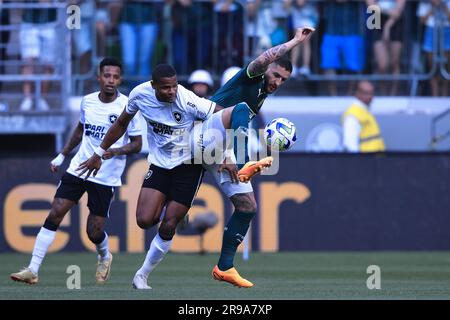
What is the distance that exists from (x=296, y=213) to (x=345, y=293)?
23.7 ft

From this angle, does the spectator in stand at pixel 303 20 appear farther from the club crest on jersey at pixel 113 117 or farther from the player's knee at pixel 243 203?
the player's knee at pixel 243 203

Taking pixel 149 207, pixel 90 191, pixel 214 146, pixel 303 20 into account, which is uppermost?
pixel 303 20

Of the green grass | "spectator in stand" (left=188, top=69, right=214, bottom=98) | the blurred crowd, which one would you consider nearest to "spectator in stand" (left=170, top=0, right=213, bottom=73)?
the blurred crowd

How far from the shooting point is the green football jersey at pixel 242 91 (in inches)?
480

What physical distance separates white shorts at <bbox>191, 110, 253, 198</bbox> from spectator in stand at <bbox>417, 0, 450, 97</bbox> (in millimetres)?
9745

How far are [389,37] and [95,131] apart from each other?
28.6 feet

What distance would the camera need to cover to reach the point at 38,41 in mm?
20078

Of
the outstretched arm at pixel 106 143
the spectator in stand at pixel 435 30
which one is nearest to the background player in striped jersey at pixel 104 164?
the outstretched arm at pixel 106 143

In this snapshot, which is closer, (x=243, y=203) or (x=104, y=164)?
(x=243, y=203)

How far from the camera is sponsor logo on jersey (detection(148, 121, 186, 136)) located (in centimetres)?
1187

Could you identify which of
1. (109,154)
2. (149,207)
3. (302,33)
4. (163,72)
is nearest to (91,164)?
(109,154)

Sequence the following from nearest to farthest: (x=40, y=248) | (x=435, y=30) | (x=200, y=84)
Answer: (x=40, y=248), (x=200, y=84), (x=435, y=30)

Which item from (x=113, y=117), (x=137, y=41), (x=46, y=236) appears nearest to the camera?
(x=46, y=236)

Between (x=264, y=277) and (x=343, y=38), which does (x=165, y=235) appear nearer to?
(x=264, y=277)
